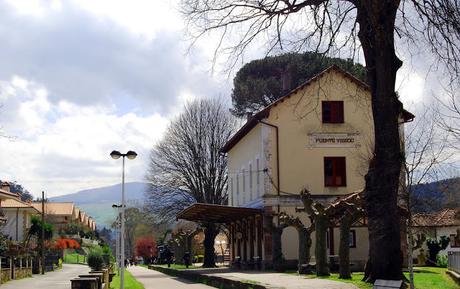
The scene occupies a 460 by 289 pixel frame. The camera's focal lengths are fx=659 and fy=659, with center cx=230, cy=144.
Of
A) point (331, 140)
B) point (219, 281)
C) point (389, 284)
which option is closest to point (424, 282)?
point (219, 281)

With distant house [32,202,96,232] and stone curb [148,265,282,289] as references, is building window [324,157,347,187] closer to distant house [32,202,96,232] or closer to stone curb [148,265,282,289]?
stone curb [148,265,282,289]

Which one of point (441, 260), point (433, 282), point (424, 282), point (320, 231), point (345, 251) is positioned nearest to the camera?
point (424, 282)

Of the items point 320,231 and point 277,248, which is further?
point 277,248

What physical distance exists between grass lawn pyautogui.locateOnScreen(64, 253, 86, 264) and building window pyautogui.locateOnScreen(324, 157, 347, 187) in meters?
61.8

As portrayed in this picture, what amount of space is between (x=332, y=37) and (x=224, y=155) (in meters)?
42.6

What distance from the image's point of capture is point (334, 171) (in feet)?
118

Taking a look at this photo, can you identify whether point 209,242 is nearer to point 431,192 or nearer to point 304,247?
point 304,247

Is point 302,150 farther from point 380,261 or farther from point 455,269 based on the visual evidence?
point 380,261

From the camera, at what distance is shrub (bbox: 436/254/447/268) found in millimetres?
40434

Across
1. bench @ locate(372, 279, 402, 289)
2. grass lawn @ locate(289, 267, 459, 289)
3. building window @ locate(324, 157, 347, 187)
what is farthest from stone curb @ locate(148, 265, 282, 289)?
building window @ locate(324, 157, 347, 187)

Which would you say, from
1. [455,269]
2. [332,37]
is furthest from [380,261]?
[455,269]

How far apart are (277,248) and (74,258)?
217 ft

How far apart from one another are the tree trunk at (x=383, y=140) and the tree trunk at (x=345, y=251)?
1206cm

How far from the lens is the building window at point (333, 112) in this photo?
36.1 metres
